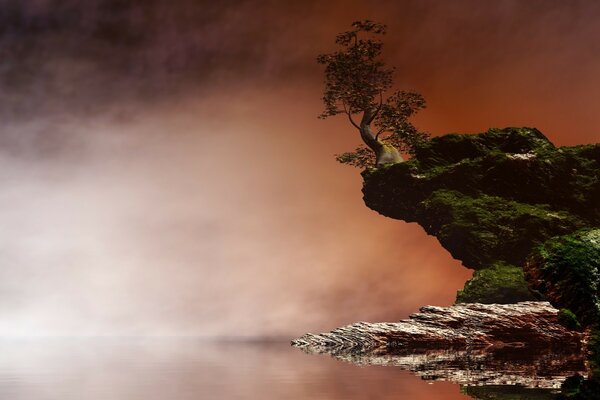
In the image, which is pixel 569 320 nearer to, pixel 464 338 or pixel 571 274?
pixel 571 274

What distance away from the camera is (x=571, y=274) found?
22094 mm

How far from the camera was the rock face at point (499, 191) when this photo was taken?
4247cm

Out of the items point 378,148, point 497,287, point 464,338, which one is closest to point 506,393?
point 464,338

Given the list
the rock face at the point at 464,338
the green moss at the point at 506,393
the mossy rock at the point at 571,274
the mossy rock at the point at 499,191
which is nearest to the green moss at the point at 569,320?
the mossy rock at the point at 571,274

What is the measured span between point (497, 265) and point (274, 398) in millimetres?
30758

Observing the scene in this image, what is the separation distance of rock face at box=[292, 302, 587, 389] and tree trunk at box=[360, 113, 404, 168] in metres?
15.8

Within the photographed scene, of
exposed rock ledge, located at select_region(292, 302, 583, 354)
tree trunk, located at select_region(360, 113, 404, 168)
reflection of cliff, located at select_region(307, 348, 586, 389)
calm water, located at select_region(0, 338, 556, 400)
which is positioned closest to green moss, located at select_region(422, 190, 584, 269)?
tree trunk, located at select_region(360, 113, 404, 168)

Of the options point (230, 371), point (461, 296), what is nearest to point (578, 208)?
point (461, 296)

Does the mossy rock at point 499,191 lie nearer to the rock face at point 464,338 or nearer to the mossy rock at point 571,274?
the rock face at point 464,338

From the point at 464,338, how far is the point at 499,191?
48.7ft

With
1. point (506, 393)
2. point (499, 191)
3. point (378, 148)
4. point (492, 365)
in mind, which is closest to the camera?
point (506, 393)

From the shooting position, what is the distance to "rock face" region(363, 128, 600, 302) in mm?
42469

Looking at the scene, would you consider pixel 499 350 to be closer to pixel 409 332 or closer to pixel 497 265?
pixel 409 332

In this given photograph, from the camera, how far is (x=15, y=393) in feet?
54.1
